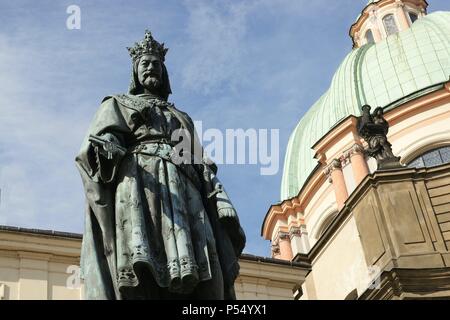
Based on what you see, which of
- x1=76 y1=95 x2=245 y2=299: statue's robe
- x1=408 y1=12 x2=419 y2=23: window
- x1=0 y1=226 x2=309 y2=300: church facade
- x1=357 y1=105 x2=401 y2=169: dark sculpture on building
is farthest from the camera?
x1=408 y1=12 x2=419 y2=23: window

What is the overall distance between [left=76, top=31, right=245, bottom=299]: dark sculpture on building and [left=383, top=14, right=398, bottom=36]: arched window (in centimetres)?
3285

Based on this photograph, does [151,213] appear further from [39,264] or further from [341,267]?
[341,267]

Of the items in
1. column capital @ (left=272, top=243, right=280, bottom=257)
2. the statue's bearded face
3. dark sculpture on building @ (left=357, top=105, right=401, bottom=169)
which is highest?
column capital @ (left=272, top=243, right=280, bottom=257)

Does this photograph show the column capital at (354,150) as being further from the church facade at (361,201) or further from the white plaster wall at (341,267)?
the white plaster wall at (341,267)

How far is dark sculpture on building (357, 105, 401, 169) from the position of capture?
75.3 ft

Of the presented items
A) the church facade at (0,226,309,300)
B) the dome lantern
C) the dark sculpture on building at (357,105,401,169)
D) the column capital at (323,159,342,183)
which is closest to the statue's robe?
the church facade at (0,226,309,300)

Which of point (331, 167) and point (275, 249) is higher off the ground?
point (331, 167)

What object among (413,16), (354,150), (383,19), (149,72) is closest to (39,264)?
(149,72)

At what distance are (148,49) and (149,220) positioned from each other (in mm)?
1372

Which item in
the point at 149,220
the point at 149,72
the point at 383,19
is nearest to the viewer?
the point at 149,220

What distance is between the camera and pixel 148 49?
539 cm

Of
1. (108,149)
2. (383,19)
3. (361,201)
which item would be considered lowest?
(108,149)

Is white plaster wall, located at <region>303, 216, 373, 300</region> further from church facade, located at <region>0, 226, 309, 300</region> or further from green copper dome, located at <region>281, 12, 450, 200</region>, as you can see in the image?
church facade, located at <region>0, 226, 309, 300</region>
